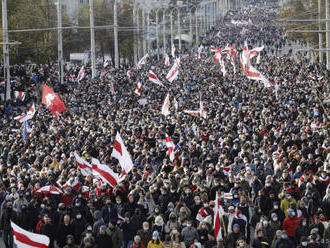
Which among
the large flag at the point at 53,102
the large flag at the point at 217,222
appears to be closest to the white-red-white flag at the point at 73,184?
the large flag at the point at 217,222

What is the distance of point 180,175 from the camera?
18344 mm

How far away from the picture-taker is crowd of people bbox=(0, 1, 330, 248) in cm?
1424

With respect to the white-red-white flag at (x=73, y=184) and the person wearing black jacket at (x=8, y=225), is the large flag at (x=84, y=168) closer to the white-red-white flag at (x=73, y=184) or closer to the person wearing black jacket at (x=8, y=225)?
the white-red-white flag at (x=73, y=184)

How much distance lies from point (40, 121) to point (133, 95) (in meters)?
10.4

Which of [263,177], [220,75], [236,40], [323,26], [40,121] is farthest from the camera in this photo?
[236,40]

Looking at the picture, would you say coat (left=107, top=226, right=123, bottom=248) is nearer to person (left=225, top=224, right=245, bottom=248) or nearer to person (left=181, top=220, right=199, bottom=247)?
person (left=181, top=220, right=199, bottom=247)

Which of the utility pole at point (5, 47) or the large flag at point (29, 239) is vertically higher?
the utility pole at point (5, 47)

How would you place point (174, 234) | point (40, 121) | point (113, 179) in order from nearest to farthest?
point (174, 234), point (113, 179), point (40, 121)

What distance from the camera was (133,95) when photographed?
135ft

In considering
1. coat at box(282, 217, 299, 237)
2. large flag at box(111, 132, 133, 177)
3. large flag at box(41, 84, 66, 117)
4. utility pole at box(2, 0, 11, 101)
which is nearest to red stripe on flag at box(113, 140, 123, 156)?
large flag at box(111, 132, 133, 177)

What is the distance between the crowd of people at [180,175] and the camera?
46.7 ft

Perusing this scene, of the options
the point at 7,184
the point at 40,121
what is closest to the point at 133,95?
the point at 40,121

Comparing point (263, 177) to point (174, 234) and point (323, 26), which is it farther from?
point (323, 26)

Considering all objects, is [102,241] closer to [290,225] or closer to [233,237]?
[233,237]
